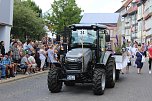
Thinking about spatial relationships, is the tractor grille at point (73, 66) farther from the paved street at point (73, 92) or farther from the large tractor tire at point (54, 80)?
the paved street at point (73, 92)

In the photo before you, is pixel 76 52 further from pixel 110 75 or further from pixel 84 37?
pixel 110 75

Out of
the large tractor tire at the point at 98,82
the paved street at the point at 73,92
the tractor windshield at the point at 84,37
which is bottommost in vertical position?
the paved street at the point at 73,92

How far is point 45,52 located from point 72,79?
38.8 feet

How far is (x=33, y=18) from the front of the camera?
59.9 m

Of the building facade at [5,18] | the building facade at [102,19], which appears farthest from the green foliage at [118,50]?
the building facade at [5,18]

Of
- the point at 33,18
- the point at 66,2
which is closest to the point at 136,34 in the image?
the point at 66,2

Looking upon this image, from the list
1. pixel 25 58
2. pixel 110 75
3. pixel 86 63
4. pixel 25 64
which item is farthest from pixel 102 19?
pixel 86 63

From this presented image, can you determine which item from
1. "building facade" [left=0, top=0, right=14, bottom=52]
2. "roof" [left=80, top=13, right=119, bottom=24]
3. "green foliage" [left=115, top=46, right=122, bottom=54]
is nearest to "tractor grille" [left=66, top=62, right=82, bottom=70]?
"green foliage" [left=115, top=46, right=122, bottom=54]

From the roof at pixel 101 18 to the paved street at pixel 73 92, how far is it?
34.6ft

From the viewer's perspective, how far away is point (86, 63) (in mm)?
15141

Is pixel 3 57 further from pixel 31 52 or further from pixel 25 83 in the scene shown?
pixel 31 52

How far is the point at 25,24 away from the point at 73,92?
1752 inches

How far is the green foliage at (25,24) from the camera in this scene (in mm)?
58156

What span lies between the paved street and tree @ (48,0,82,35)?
163 feet
